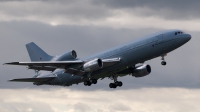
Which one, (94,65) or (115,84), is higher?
(94,65)

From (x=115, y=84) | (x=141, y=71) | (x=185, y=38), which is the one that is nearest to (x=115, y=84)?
(x=115, y=84)

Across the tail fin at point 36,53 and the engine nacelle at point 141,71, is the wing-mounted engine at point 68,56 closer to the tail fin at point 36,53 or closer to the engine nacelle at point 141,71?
the tail fin at point 36,53

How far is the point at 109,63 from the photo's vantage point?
103875 mm

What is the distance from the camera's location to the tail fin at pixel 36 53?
389 ft

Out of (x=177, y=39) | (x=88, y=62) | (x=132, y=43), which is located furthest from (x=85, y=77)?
(x=177, y=39)

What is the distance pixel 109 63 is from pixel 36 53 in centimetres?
2148

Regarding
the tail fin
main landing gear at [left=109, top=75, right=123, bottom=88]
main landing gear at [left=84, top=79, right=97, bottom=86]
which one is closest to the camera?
main landing gear at [left=84, top=79, right=97, bottom=86]

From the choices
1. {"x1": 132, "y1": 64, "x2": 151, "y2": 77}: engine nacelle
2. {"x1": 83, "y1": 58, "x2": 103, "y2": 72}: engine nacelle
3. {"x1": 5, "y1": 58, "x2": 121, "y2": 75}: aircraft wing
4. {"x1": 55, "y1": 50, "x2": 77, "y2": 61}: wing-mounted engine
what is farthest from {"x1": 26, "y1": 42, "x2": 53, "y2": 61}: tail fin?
{"x1": 132, "y1": 64, "x2": 151, "y2": 77}: engine nacelle

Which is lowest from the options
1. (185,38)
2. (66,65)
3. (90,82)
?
(90,82)

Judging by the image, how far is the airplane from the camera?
4018 inches

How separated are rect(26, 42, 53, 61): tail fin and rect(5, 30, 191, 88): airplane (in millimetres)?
231

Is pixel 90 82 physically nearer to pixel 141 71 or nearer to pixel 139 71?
pixel 139 71

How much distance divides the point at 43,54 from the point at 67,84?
10.4 metres

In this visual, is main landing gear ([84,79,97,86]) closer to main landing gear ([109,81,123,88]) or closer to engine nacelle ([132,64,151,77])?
main landing gear ([109,81,123,88])
